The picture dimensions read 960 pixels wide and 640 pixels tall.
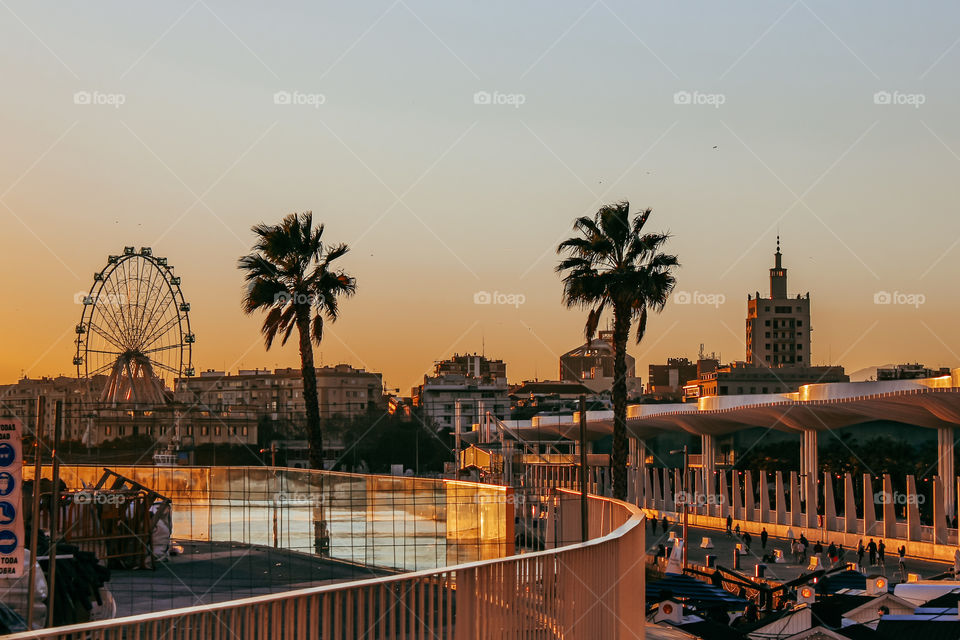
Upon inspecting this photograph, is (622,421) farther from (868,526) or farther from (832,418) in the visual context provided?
(832,418)

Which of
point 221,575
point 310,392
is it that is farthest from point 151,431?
point 221,575

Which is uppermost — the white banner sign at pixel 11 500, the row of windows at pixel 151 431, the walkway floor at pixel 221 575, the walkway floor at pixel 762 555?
the row of windows at pixel 151 431

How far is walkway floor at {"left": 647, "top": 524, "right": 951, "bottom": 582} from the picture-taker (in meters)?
40.0

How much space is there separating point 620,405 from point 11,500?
25.9m

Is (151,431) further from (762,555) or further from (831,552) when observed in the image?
(762,555)

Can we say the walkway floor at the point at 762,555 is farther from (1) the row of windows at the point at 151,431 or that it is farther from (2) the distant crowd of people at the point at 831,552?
(1) the row of windows at the point at 151,431

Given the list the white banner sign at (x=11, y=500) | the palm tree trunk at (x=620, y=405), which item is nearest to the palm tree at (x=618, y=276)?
the palm tree trunk at (x=620, y=405)

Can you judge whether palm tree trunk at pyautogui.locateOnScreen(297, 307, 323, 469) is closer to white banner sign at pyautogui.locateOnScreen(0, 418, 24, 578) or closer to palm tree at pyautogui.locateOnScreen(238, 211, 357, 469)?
palm tree at pyautogui.locateOnScreen(238, 211, 357, 469)

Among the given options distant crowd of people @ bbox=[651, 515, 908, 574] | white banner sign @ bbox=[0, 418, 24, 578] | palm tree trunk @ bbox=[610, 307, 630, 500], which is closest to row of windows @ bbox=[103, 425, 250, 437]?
palm tree trunk @ bbox=[610, 307, 630, 500]

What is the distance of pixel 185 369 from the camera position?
60531 millimetres

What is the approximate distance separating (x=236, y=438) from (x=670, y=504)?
35.9m

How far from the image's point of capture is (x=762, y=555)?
48.2m

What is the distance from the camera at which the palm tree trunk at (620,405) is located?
3547 centimetres

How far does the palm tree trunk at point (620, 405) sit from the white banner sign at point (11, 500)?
79.8 ft
